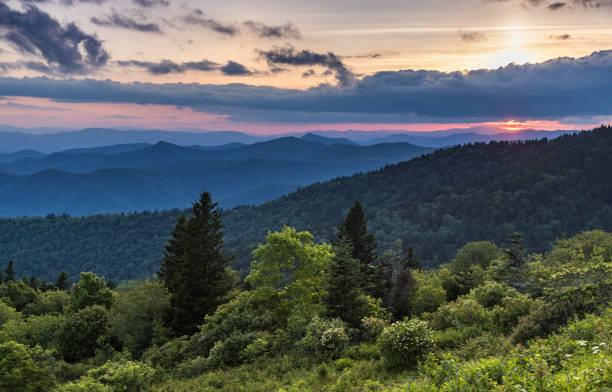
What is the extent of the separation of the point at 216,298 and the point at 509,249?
1139 inches

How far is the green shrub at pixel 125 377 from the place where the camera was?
19172 mm

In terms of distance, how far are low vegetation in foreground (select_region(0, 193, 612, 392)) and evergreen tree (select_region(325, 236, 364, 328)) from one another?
0.08 m

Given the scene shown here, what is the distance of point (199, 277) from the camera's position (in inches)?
1505

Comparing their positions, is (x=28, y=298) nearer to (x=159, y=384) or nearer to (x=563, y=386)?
(x=159, y=384)

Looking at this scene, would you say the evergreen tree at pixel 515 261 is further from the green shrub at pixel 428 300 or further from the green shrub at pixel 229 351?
the green shrub at pixel 229 351

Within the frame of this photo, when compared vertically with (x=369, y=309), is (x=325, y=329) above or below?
above

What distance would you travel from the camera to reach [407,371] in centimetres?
1620

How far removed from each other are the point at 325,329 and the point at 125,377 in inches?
458

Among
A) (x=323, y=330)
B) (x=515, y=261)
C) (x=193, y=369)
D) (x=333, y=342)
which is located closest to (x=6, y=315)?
(x=193, y=369)

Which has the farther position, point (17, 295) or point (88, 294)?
point (17, 295)

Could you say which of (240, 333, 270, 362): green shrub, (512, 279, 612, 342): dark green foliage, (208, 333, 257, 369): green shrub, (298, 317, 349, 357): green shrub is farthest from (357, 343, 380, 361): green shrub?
(208, 333, 257, 369): green shrub

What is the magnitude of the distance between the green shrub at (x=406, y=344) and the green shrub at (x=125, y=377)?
13.8m

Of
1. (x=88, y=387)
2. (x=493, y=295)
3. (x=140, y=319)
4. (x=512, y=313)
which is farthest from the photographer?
(x=140, y=319)

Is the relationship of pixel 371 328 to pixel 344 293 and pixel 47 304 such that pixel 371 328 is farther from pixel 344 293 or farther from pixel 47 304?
pixel 47 304
